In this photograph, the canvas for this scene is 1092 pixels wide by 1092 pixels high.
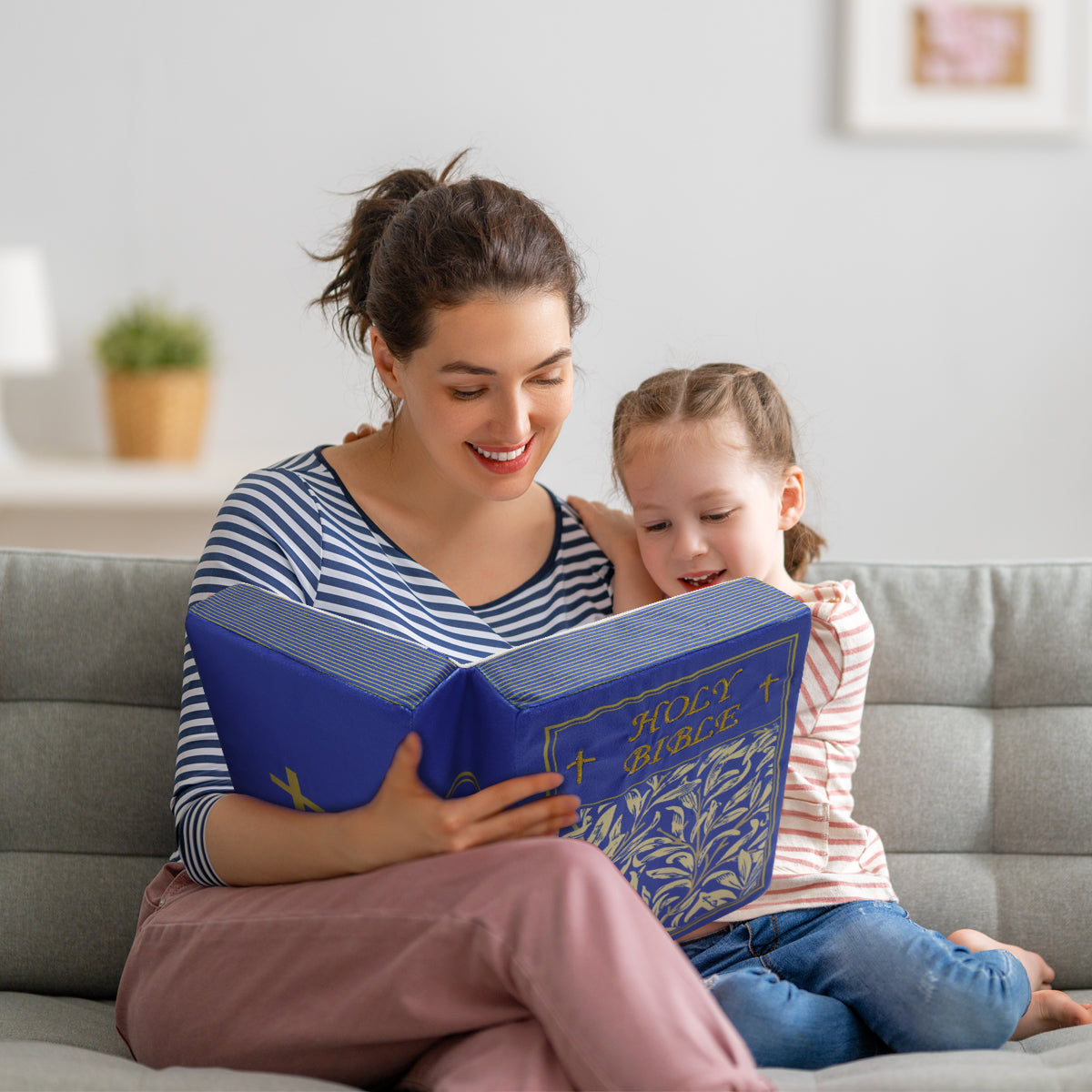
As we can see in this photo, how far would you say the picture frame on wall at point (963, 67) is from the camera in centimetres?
280

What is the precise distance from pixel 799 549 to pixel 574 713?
2.30 ft

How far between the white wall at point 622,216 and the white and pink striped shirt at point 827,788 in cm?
147

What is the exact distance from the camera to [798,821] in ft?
4.23

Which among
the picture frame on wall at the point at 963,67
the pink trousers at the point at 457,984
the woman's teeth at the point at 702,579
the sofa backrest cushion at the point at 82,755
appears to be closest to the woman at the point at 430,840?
the pink trousers at the point at 457,984

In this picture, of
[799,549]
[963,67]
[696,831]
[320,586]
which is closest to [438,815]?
[696,831]

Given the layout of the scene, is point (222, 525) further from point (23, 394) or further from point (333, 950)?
point (23, 394)

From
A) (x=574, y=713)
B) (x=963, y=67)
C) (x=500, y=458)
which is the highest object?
(x=963, y=67)

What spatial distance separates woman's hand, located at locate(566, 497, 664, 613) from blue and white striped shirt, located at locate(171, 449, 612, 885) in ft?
0.12

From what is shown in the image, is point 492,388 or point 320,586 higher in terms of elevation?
point 492,388

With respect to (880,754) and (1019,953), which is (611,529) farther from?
(1019,953)

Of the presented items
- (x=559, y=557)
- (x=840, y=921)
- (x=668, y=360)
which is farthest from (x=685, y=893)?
(x=668, y=360)

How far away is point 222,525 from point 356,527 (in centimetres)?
15

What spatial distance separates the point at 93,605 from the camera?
1474mm

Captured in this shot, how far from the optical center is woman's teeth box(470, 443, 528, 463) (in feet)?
Answer: 4.18
